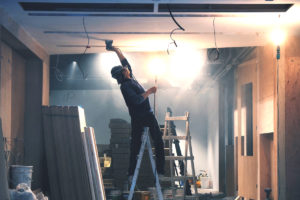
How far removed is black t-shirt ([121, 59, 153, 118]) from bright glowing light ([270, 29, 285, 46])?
1957 mm

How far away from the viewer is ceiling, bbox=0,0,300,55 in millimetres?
5137

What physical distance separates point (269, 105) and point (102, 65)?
5895 mm

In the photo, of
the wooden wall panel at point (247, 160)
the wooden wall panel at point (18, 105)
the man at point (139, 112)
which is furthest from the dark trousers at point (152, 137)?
Answer: the wooden wall panel at point (247, 160)

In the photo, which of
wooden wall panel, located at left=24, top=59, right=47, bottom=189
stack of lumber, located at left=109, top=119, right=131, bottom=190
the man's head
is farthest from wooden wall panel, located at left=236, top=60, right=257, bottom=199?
wooden wall panel, located at left=24, top=59, right=47, bottom=189

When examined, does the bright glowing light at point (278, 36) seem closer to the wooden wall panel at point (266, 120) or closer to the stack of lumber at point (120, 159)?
the wooden wall panel at point (266, 120)

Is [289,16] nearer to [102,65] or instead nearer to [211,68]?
[211,68]

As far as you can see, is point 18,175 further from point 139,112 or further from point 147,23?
point 147,23

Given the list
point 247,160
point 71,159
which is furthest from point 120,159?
point 71,159

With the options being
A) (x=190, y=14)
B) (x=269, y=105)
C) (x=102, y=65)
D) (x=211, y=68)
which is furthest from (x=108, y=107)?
(x=190, y=14)

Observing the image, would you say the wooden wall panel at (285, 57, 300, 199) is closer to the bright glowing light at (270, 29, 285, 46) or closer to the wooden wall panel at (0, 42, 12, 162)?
the bright glowing light at (270, 29, 285, 46)

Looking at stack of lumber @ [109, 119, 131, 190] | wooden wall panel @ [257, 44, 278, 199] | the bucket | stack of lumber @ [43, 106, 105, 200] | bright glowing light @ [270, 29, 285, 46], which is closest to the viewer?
the bucket

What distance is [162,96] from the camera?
1479cm

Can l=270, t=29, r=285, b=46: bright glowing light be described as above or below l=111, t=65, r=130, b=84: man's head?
above

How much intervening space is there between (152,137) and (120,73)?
0.90 meters
